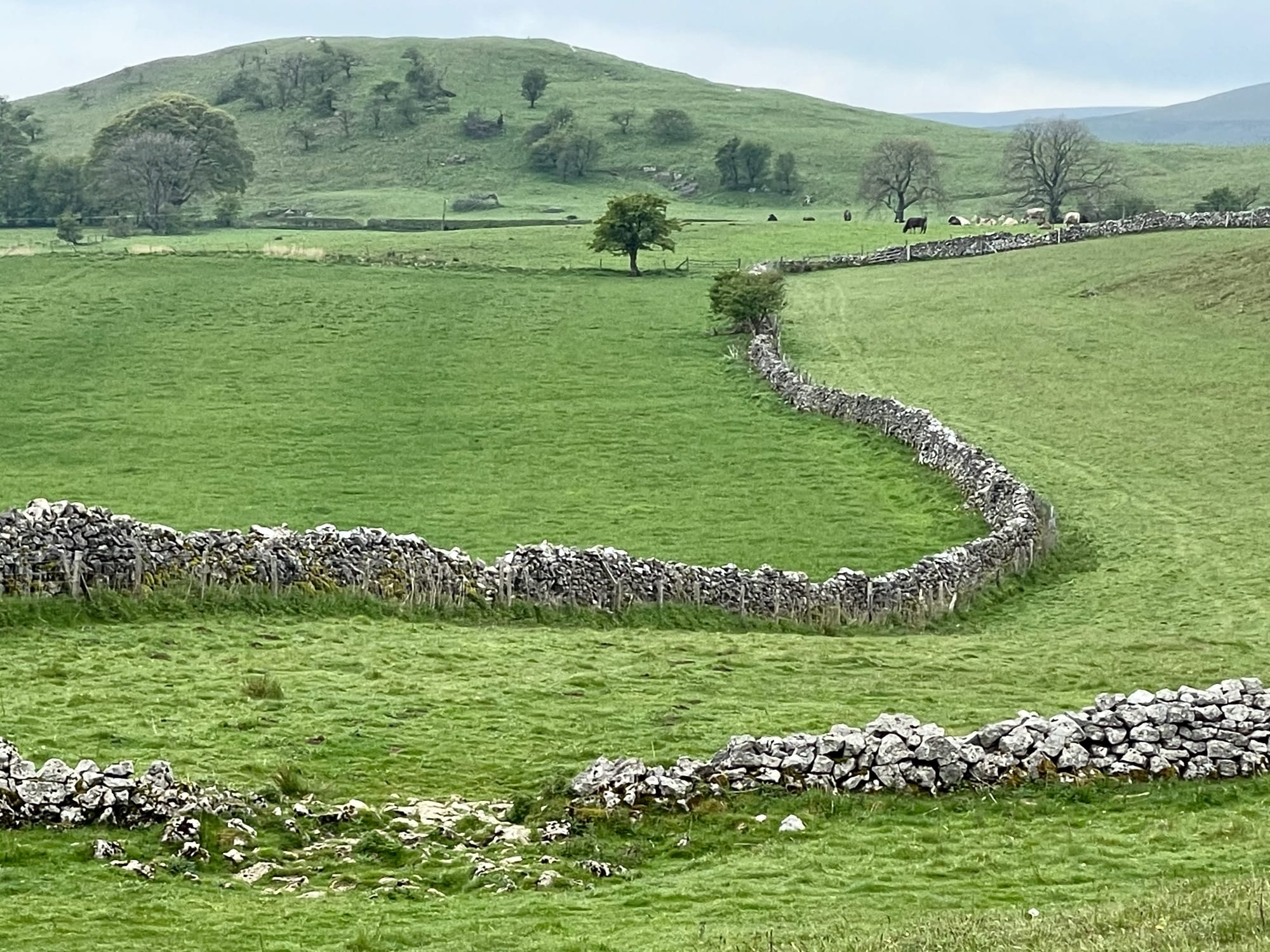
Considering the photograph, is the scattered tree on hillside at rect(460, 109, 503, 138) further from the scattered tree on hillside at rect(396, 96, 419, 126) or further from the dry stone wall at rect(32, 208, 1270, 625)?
the dry stone wall at rect(32, 208, 1270, 625)

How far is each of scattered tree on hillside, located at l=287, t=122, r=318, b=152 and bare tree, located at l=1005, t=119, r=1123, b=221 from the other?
69348mm

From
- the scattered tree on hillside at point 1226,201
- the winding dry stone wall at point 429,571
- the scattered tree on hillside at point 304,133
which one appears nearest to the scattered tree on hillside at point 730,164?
the scattered tree on hillside at point 1226,201

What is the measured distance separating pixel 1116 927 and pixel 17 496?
2959cm

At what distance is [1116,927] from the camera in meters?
10.6

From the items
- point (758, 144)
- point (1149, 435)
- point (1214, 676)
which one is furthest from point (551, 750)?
point (758, 144)

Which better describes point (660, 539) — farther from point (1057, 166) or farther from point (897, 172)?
point (897, 172)

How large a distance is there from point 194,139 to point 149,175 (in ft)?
38.1

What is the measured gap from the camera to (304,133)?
157 meters

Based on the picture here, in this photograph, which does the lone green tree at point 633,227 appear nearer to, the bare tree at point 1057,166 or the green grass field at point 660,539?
the green grass field at point 660,539

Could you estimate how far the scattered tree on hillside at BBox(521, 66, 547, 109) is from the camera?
559ft

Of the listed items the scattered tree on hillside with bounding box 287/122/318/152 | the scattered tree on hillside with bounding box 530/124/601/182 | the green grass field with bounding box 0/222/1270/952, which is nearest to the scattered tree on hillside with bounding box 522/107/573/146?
the scattered tree on hillside with bounding box 530/124/601/182

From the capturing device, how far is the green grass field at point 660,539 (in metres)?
12.1

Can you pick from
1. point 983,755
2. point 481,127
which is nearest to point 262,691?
point 983,755

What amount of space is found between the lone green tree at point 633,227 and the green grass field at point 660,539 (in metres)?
2.65
